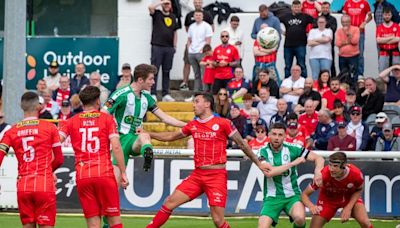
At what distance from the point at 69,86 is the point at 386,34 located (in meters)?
6.82

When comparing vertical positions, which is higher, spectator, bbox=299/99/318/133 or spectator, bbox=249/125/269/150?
spectator, bbox=299/99/318/133

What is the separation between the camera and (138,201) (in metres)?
18.1

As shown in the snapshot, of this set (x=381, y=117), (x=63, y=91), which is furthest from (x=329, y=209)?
(x=63, y=91)

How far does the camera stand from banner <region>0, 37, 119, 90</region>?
24.5 metres

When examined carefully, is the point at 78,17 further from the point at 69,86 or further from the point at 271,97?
the point at 271,97

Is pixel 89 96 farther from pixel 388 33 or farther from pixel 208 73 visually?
pixel 388 33

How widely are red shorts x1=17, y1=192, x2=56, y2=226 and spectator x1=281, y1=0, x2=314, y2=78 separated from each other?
38.4 feet

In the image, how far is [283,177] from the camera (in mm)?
14047

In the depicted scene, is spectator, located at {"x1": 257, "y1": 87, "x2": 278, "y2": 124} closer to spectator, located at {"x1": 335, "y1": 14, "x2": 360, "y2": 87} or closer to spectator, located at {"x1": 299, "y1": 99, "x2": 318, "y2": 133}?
spectator, located at {"x1": 299, "y1": 99, "x2": 318, "y2": 133}

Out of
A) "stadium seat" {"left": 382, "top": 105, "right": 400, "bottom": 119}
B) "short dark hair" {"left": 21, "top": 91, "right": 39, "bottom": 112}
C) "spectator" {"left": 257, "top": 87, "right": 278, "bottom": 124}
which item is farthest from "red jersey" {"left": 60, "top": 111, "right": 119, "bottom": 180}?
"stadium seat" {"left": 382, "top": 105, "right": 400, "bottom": 119}

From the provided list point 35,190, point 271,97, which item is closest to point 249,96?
point 271,97

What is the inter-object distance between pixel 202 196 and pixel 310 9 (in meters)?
7.46

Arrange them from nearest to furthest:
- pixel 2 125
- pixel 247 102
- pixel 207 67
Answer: pixel 2 125 < pixel 247 102 < pixel 207 67

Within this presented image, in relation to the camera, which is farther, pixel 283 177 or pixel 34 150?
Result: pixel 283 177
